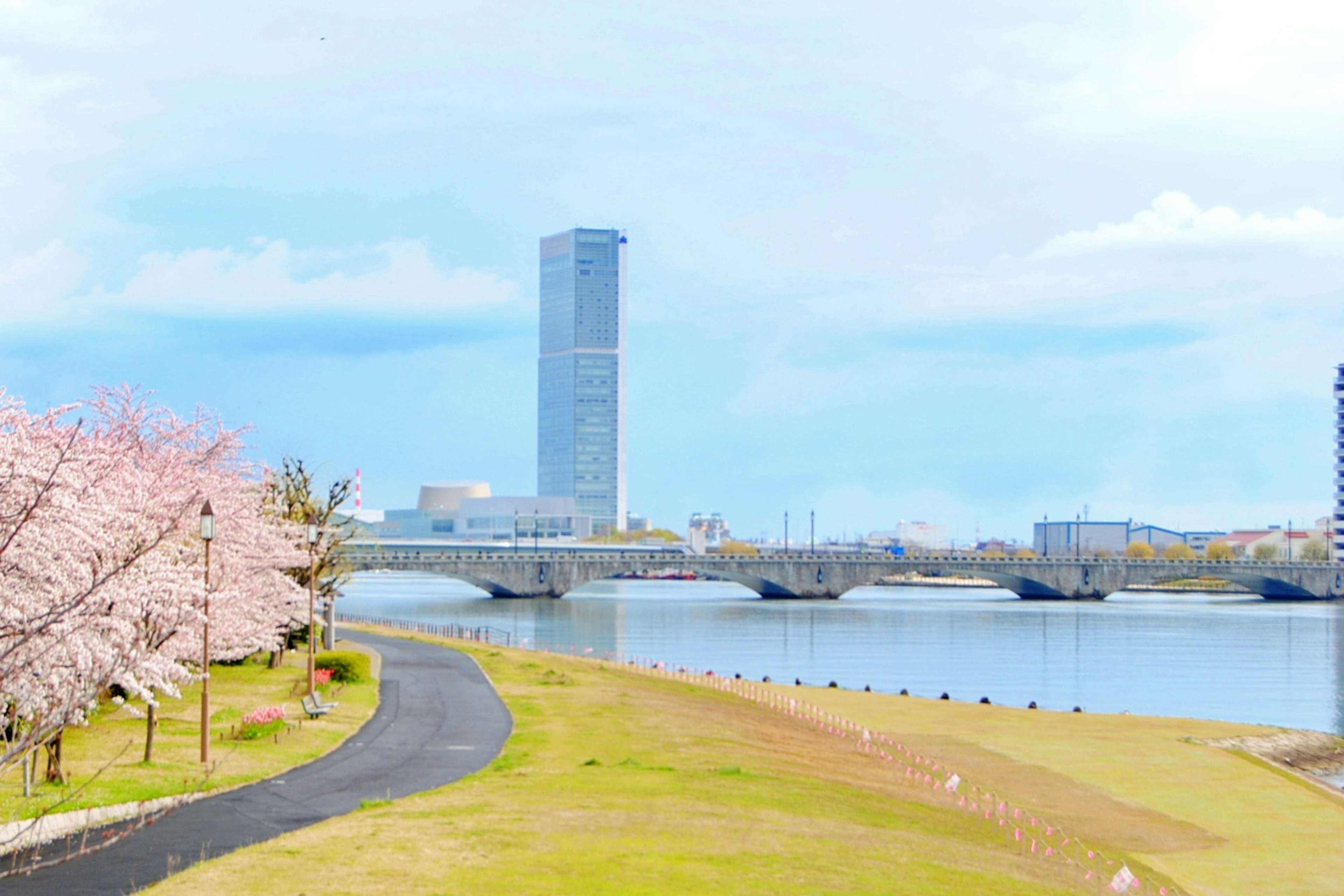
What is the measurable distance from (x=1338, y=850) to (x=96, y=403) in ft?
142

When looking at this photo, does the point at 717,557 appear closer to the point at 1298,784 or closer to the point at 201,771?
the point at 1298,784

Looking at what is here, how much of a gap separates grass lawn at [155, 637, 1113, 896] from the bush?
1293 centimetres

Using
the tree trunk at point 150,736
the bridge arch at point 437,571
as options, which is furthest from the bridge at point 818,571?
the tree trunk at point 150,736

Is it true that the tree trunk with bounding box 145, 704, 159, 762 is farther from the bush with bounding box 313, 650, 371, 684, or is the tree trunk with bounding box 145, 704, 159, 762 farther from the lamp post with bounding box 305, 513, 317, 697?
the bush with bounding box 313, 650, 371, 684

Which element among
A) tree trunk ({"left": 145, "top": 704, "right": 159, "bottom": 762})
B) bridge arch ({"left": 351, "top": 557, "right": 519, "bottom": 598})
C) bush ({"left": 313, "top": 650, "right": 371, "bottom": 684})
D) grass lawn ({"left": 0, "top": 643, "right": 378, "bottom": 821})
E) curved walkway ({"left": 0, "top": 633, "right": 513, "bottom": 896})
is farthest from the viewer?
bridge arch ({"left": 351, "top": 557, "right": 519, "bottom": 598})

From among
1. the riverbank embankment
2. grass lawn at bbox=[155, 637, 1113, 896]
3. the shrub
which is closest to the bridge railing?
the riverbank embankment

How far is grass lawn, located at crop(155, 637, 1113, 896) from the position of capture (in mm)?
21031

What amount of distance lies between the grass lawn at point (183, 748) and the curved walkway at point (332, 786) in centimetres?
71

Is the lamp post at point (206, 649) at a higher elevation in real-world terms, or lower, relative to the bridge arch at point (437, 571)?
higher

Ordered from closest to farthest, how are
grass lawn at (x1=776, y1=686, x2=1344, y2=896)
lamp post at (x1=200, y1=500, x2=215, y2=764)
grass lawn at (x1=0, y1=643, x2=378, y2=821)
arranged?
grass lawn at (x1=0, y1=643, x2=378, y2=821) < lamp post at (x1=200, y1=500, x2=215, y2=764) < grass lawn at (x1=776, y1=686, x2=1344, y2=896)

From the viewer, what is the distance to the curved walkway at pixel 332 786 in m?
21.5

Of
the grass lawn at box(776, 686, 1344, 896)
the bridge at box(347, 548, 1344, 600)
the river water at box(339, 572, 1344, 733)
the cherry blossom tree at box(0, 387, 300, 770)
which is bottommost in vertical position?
the river water at box(339, 572, 1344, 733)

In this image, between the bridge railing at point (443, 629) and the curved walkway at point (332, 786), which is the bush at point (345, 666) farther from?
the bridge railing at point (443, 629)

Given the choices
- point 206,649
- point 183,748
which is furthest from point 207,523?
point 183,748
